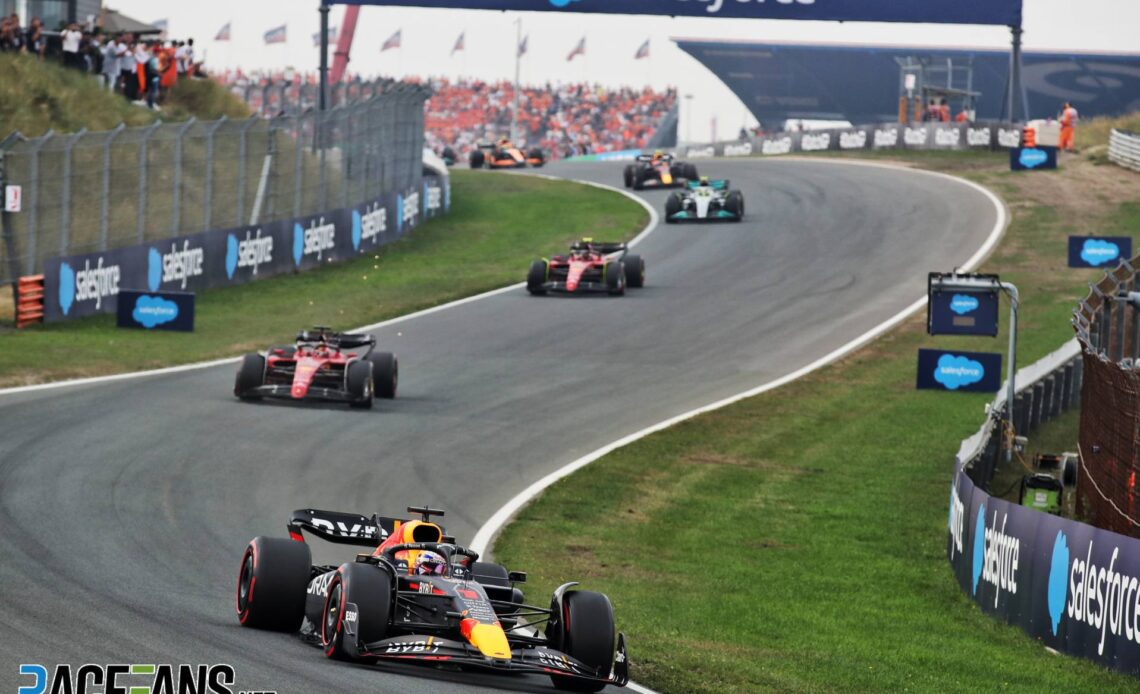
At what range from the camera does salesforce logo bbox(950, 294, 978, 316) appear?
24.1m

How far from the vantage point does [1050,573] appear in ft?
47.2

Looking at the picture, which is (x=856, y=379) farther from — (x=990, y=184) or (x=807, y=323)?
(x=990, y=184)

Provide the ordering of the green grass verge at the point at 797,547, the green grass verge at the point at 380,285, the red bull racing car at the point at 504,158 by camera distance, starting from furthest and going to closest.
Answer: the red bull racing car at the point at 504,158 → the green grass verge at the point at 380,285 → the green grass verge at the point at 797,547

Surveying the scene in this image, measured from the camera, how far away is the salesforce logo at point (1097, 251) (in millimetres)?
38469

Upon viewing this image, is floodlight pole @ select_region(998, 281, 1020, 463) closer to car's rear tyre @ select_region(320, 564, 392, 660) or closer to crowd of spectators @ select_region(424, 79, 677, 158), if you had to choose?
car's rear tyre @ select_region(320, 564, 392, 660)

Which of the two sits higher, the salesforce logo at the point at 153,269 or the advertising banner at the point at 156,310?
the salesforce logo at the point at 153,269

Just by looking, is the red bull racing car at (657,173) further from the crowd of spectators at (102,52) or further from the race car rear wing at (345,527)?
the race car rear wing at (345,527)

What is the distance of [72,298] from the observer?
2948 cm

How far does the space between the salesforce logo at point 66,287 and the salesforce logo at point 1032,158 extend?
3364 cm

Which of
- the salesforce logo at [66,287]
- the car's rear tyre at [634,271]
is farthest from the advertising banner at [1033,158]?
the salesforce logo at [66,287]

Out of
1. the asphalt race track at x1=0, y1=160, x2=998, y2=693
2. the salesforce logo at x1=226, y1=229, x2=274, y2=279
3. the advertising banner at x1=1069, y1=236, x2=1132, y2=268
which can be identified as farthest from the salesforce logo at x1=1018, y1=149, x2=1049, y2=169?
the salesforce logo at x1=226, y1=229, x2=274, y2=279

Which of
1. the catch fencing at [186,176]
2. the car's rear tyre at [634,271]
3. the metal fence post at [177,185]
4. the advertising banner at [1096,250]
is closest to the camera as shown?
the catch fencing at [186,176]

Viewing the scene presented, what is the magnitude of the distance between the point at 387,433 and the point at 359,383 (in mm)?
1478

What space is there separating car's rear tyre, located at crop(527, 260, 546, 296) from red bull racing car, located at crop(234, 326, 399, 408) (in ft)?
39.1
